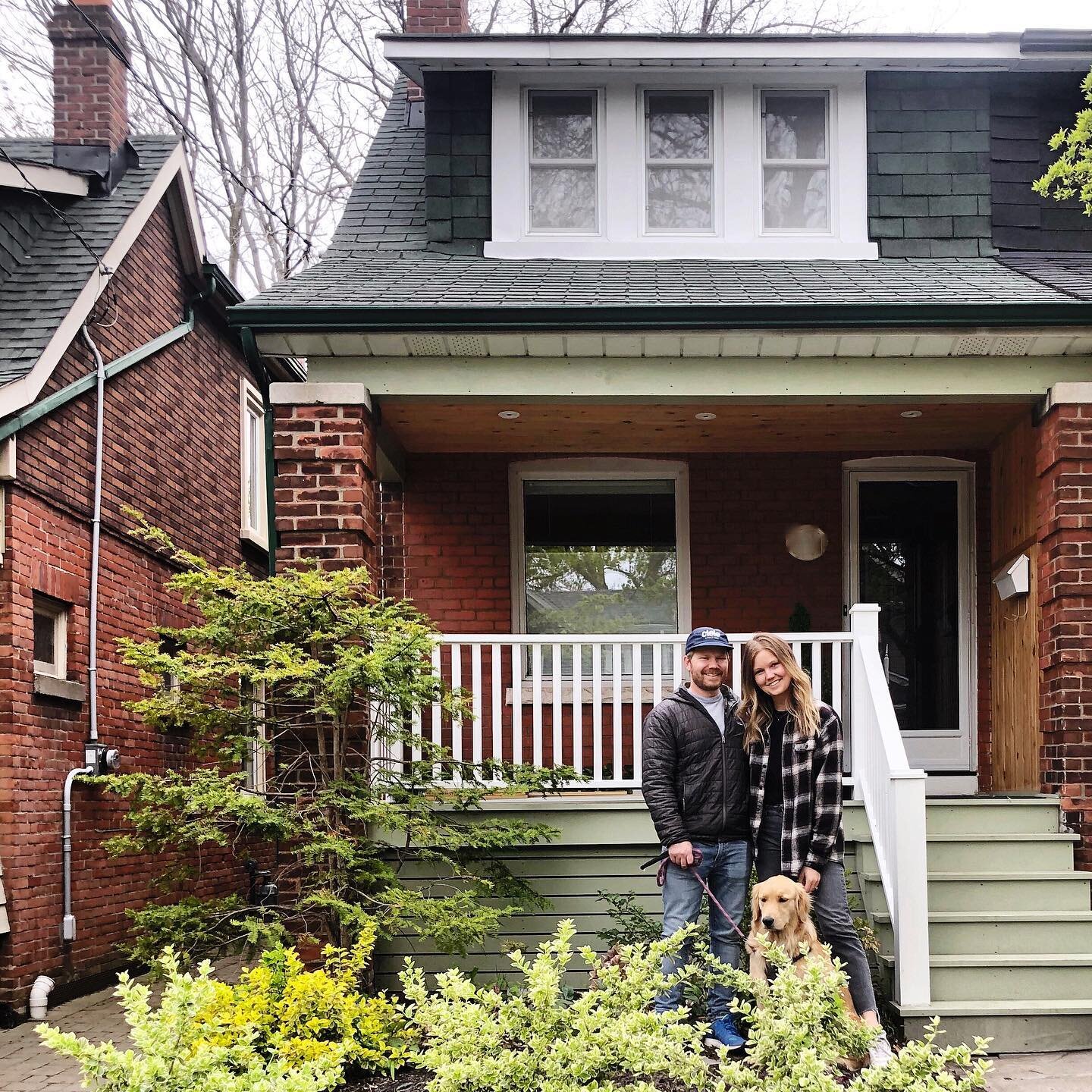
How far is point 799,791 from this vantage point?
4906 millimetres

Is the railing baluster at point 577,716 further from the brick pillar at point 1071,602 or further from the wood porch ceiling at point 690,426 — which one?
the brick pillar at point 1071,602

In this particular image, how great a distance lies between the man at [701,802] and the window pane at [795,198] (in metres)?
4.45

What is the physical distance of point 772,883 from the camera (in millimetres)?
4680

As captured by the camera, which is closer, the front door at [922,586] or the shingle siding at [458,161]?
the shingle siding at [458,161]

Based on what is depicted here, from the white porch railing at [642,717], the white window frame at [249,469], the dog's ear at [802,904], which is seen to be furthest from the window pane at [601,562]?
the white window frame at [249,469]

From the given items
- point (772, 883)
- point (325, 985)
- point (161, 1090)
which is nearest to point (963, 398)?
point (772, 883)

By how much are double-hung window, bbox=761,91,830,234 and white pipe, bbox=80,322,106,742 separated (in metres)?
4.95

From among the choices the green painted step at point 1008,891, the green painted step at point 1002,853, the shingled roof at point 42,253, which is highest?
the shingled roof at point 42,253

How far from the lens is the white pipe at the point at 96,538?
839 centimetres

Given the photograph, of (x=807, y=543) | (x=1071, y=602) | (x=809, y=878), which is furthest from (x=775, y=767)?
(x=807, y=543)

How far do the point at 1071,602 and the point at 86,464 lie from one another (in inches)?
260

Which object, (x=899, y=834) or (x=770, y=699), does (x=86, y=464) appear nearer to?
(x=770, y=699)

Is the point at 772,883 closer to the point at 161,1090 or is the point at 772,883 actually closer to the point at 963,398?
the point at 161,1090

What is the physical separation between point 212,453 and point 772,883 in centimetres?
853
